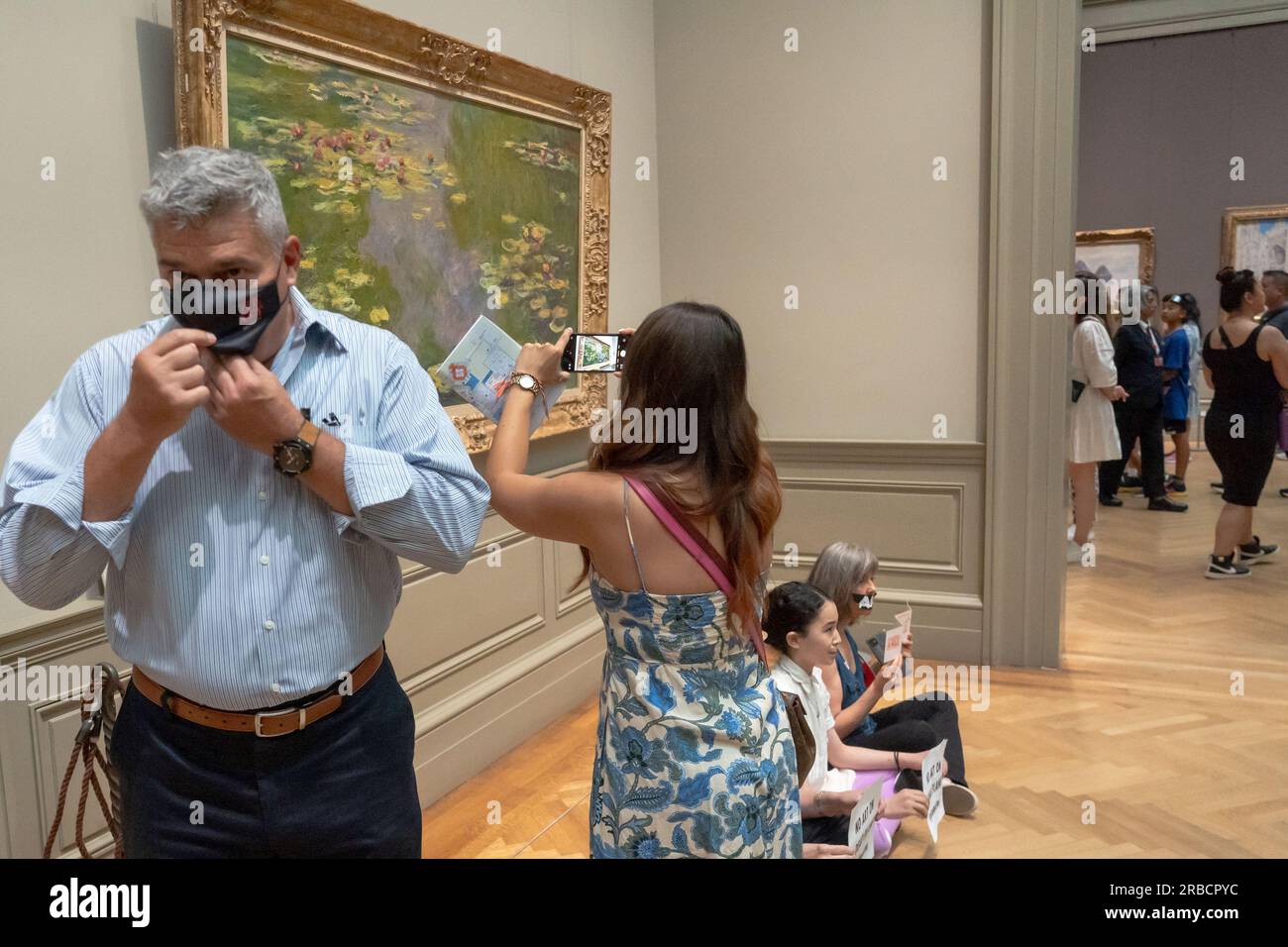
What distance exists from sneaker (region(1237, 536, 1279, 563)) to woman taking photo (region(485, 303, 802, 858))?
6.44 m

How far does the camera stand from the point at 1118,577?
23.2 ft

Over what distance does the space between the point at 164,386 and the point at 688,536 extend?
91cm

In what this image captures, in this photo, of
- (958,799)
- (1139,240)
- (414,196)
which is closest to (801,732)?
(958,799)

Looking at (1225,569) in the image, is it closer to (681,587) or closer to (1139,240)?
(1139,240)

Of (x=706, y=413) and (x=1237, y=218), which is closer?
(x=706, y=413)

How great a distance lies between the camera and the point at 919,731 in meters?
A: 3.73

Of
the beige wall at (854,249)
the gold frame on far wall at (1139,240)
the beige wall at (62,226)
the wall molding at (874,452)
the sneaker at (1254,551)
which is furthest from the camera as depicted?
the gold frame on far wall at (1139,240)

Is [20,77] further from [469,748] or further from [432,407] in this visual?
[469,748]

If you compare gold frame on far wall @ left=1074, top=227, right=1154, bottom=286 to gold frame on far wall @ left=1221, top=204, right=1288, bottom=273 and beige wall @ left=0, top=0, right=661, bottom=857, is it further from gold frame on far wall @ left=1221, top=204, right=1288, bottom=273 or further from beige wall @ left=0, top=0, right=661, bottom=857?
beige wall @ left=0, top=0, right=661, bottom=857

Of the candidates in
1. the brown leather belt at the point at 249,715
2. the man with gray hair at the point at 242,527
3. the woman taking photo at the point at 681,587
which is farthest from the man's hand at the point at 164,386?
the woman taking photo at the point at 681,587

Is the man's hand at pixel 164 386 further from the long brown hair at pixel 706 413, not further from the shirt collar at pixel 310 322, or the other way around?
the long brown hair at pixel 706 413

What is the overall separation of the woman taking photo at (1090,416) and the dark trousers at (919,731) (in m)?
3.73

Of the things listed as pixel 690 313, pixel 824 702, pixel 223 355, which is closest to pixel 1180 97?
pixel 824 702

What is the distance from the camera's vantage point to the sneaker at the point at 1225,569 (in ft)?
22.9
